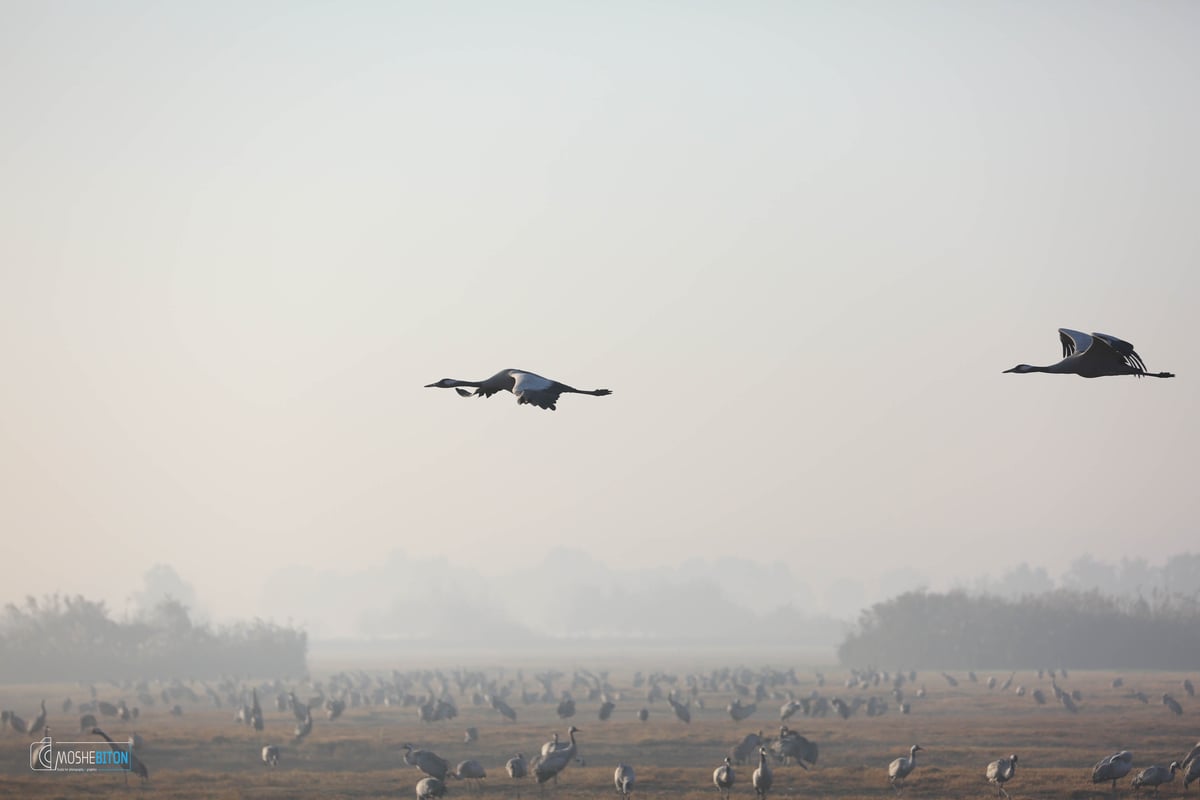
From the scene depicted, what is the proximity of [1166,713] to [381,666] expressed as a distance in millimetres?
107326

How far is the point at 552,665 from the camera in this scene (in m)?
147

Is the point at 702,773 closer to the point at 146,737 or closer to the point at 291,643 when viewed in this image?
the point at 146,737

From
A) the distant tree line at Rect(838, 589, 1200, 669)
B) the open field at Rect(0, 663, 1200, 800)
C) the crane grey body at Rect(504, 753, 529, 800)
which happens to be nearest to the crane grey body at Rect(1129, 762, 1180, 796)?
the open field at Rect(0, 663, 1200, 800)

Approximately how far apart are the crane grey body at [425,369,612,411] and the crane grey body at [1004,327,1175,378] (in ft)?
25.7

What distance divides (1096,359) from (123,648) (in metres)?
98.4

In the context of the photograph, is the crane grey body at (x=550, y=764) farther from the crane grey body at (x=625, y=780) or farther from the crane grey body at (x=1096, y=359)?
the crane grey body at (x=1096, y=359)

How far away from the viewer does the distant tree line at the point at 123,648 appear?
339ft

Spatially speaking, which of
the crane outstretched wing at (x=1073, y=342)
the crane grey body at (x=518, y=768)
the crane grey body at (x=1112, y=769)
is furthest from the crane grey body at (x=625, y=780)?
the crane outstretched wing at (x=1073, y=342)

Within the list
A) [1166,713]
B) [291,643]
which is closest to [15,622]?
[291,643]

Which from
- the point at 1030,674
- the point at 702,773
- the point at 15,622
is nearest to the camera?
the point at 702,773

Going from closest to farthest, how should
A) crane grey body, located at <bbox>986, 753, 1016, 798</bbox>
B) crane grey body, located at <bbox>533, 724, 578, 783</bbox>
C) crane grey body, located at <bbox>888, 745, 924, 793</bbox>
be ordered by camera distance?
crane grey body, located at <bbox>986, 753, 1016, 798</bbox>, crane grey body, located at <bbox>888, 745, 924, 793</bbox>, crane grey body, located at <bbox>533, 724, 578, 783</bbox>

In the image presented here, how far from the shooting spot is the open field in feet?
124

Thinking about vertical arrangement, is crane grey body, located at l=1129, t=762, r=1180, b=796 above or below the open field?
above

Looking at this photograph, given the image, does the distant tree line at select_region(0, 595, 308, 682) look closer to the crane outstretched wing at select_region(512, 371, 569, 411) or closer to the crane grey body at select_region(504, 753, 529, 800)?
the crane grey body at select_region(504, 753, 529, 800)
